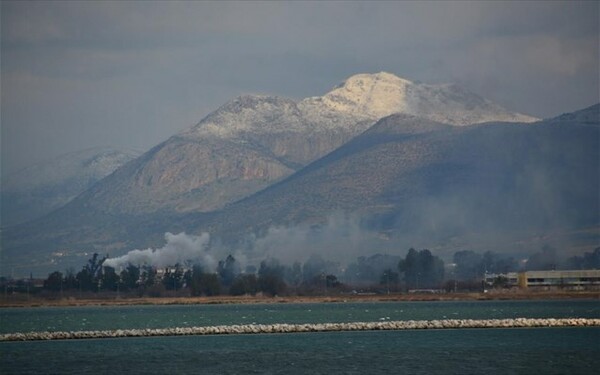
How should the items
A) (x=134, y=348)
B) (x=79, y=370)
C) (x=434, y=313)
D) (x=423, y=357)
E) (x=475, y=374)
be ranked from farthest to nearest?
(x=434, y=313) → (x=134, y=348) → (x=423, y=357) → (x=79, y=370) → (x=475, y=374)

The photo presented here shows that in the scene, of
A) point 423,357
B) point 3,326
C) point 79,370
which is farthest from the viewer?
point 3,326

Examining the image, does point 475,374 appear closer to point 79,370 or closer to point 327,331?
point 79,370

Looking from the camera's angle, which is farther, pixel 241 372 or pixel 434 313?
pixel 434 313

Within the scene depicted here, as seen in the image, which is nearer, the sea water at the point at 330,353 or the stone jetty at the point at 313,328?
the sea water at the point at 330,353

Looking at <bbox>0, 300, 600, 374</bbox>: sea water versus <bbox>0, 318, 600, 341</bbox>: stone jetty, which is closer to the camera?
<bbox>0, 300, 600, 374</bbox>: sea water

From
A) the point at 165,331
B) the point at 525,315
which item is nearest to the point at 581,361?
the point at 165,331

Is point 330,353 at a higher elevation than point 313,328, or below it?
below

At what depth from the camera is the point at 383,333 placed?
398ft

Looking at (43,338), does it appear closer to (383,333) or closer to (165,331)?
(165,331)

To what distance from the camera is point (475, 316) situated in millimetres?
151125

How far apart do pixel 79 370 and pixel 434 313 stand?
81.8 metres

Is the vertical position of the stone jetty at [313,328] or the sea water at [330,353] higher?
the stone jetty at [313,328]

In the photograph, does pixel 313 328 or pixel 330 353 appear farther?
pixel 313 328

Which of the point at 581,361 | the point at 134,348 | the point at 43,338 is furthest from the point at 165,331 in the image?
the point at 581,361
